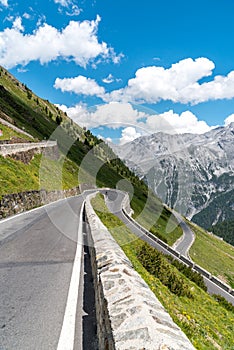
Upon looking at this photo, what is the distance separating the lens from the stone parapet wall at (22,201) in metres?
20.2

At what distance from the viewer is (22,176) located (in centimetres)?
3291

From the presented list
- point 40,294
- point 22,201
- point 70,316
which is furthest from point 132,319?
point 22,201

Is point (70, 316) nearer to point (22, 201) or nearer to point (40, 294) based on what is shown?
point (40, 294)

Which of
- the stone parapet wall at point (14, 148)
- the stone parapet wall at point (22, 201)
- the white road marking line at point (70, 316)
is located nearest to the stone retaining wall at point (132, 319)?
the white road marking line at point (70, 316)

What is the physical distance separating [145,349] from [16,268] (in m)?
6.70

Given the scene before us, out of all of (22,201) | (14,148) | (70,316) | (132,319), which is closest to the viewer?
(132,319)

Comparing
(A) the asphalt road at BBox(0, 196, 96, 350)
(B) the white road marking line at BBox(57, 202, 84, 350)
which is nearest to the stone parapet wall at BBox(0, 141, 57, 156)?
(A) the asphalt road at BBox(0, 196, 96, 350)

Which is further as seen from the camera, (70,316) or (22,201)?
(22,201)

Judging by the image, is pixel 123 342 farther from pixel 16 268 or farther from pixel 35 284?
pixel 16 268

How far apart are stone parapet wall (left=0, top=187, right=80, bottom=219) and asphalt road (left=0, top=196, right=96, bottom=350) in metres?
6.79

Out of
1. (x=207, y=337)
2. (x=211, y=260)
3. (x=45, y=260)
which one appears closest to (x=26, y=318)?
(x=45, y=260)

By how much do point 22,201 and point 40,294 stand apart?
18.5 m

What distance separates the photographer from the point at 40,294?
729 centimetres

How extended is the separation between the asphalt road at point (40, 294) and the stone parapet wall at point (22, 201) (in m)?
6.79
